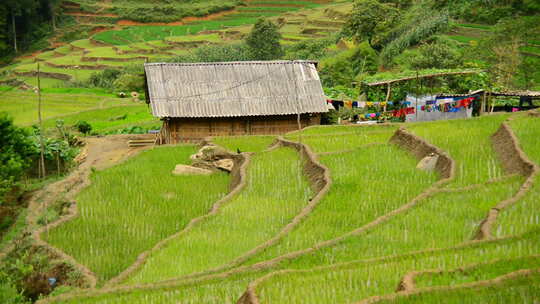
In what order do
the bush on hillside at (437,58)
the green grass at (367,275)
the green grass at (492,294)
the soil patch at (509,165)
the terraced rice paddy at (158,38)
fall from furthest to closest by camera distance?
the terraced rice paddy at (158,38)
the bush on hillside at (437,58)
the soil patch at (509,165)
the green grass at (367,275)
the green grass at (492,294)

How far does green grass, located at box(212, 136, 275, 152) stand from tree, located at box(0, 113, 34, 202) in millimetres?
5790

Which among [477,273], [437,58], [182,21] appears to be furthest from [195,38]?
[477,273]

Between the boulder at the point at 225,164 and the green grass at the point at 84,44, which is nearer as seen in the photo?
the boulder at the point at 225,164

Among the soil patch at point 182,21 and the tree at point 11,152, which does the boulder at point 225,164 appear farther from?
the soil patch at point 182,21

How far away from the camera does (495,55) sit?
29.2 meters

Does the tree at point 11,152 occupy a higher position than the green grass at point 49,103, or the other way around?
the tree at point 11,152

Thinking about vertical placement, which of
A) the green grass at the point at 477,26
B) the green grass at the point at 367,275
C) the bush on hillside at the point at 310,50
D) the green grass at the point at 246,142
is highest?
the green grass at the point at 477,26

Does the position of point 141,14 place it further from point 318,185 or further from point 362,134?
point 318,185

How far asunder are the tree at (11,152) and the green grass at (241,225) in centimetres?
626

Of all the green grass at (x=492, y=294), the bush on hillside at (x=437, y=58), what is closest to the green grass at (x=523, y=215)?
the green grass at (x=492, y=294)

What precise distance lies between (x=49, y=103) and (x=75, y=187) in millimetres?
24176

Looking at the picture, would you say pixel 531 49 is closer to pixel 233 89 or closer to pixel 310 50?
pixel 233 89

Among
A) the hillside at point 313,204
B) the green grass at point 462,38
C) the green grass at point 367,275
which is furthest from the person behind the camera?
the green grass at point 462,38

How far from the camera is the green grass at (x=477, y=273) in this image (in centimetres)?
780
